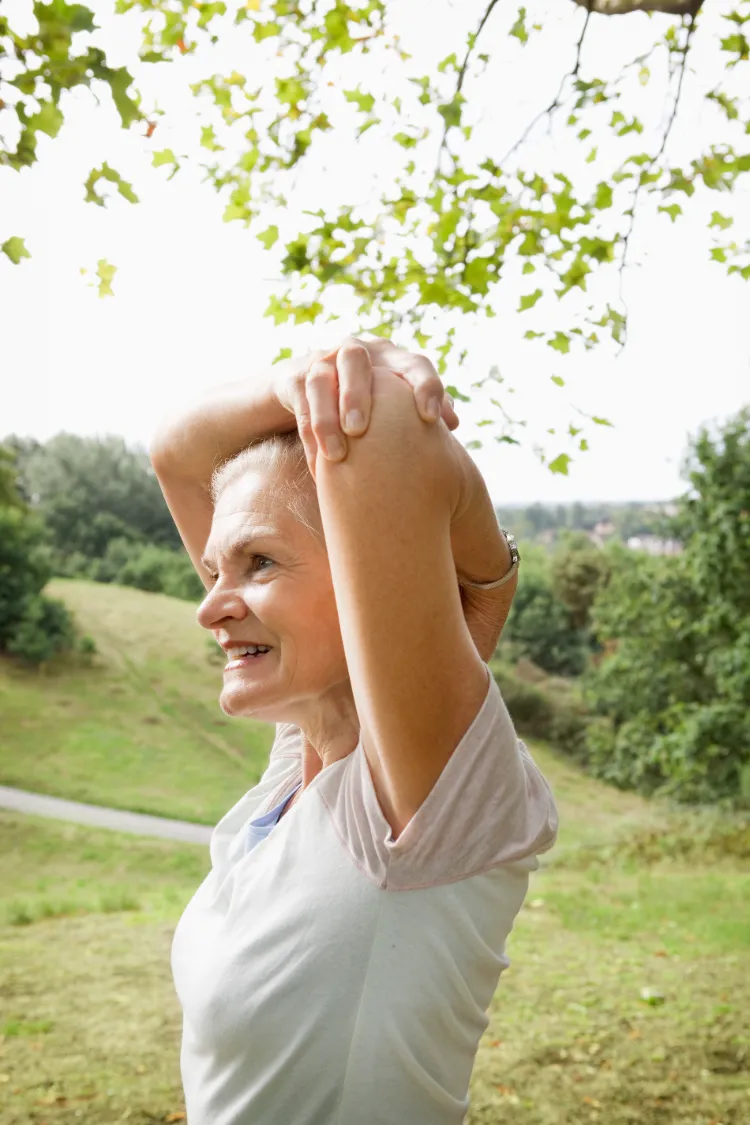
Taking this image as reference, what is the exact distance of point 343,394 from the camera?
660 millimetres

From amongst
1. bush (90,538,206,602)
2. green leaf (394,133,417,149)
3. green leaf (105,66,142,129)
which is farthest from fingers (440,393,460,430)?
bush (90,538,206,602)

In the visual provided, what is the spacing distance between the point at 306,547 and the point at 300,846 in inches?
9.3

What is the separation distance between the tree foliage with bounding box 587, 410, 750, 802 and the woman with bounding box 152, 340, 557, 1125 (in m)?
7.42

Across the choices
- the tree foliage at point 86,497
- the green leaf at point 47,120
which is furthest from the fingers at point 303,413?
the tree foliage at point 86,497

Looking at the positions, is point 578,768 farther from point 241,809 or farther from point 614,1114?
point 241,809

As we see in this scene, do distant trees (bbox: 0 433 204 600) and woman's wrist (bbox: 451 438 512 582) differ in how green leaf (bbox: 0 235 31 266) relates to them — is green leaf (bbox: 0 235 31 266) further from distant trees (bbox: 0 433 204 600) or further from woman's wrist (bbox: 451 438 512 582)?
distant trees (bbox: 0 433 204 600)

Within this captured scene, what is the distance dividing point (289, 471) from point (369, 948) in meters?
0.38

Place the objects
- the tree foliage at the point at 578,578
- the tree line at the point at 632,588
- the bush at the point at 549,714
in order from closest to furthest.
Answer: the tree line at the point at 632,588 → the bush at the point at 549,714 → the tree foliage at the point at 578,578

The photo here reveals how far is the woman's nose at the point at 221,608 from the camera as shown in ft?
2.70

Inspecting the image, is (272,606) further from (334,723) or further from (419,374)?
(419,374)

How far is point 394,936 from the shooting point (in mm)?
716

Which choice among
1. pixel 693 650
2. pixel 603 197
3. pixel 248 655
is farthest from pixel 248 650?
pixel 693 650

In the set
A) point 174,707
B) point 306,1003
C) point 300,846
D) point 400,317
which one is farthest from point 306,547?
point 174,707

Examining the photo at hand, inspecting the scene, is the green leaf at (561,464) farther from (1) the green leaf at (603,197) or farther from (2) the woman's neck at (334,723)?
(2) the woman's neck at (334,723)
